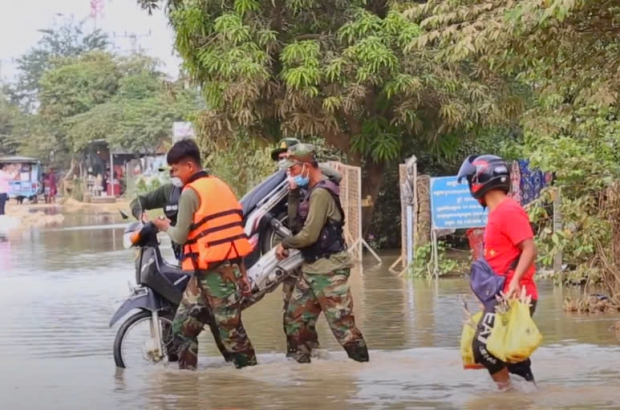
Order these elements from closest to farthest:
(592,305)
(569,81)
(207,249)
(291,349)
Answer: (207,249) → (291,349) → (569,81) → (592,305)

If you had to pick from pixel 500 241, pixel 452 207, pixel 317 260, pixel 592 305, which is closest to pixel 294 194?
pixel 317 260

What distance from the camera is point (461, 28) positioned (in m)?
10.4

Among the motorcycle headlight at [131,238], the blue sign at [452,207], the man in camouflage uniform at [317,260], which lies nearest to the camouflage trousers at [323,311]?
the man in camouflage uniform at [317,260]

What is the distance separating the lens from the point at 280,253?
9492mm

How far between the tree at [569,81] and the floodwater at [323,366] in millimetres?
787

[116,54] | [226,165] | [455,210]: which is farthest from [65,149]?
[455,210]

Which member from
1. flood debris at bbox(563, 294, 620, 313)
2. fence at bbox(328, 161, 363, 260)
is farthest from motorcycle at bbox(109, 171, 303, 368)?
fence at bbox(328, 161, 363, 260)

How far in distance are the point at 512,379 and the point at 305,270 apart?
1.93 m

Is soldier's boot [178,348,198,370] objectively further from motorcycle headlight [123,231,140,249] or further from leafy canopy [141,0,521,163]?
leafy canopy [141,0,521,163]

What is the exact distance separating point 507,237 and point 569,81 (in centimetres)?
328

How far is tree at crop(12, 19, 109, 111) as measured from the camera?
275ft

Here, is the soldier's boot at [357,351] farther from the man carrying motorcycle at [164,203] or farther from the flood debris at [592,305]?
the flood debris at [592,305]

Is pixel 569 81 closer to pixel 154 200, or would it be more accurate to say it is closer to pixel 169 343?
pixel 154 200

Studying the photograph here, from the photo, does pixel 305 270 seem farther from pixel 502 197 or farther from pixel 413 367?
pixel 502 197
